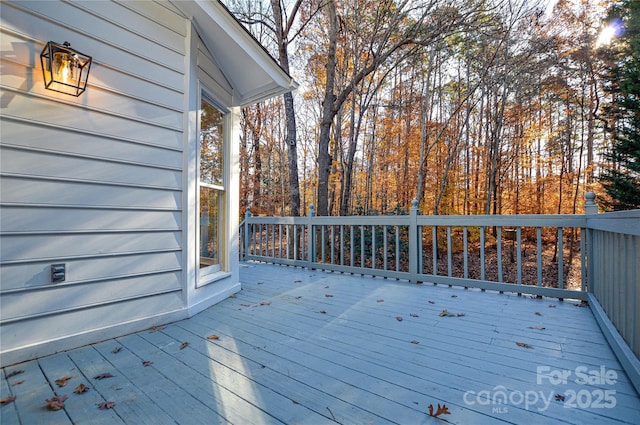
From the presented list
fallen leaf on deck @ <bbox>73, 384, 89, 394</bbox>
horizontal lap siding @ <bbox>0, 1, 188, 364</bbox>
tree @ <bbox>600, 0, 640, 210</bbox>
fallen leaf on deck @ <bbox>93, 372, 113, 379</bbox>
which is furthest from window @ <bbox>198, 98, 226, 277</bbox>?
tree @ <bbox>600, 0, 640, 210</bbox>

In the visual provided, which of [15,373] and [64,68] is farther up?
[64,68]

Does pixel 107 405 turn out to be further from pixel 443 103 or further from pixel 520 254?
pixel 443 103

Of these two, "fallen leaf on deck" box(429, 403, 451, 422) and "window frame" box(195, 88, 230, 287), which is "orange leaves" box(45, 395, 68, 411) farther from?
"fallen leaf on deck" box(429, 403, 451, 422)

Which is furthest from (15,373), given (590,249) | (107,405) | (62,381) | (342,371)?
(590,249)

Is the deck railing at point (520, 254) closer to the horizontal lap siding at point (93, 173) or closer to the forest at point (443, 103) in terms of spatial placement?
the forest at point (443, 103)

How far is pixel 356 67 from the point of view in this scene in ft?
22.4

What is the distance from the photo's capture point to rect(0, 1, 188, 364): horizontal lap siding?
5.91ft

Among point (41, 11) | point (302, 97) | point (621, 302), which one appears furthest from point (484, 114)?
point (41, 11)

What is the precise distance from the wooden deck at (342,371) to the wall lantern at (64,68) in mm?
1801

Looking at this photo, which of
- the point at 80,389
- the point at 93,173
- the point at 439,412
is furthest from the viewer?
the point at 93,173

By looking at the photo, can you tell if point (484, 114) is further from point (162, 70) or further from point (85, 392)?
point (85, 392)

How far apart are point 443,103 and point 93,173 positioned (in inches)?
402

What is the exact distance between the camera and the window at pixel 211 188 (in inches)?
115

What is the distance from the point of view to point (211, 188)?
3.11 meters
